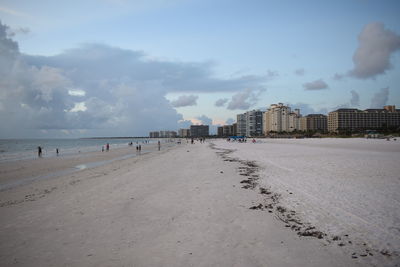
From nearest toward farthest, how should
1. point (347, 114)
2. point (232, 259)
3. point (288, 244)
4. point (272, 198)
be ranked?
point (232, 259) < point (288, 244) < point (272, 198) < point (347, 114)

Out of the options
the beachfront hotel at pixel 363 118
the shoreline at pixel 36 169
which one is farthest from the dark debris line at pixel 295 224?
the beachfront hotel at pixel 363 118

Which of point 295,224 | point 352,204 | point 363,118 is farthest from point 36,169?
point 363,118

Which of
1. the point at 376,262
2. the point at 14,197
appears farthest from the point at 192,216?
the point at 14,197

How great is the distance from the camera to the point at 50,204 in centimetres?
A: 886

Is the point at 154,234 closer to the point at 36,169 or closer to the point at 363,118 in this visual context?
the point at 36,169

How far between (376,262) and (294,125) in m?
211

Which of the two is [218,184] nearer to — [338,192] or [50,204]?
[338,192]

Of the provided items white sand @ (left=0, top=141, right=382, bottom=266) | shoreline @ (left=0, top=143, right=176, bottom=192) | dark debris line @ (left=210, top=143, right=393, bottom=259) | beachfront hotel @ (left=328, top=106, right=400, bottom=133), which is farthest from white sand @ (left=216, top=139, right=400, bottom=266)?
beachfront hotel @ (left=328, top=106, right=400, bottom=133)

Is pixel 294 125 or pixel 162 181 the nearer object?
pixel 162 181

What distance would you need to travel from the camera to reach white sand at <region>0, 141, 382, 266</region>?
14.9 ft

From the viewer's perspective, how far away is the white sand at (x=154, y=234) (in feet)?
14.9

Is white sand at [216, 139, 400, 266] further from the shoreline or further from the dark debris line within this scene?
the shoreline

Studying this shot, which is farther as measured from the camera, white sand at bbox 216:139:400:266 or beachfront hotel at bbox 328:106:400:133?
beachfront hotel at bbox 328:106:400:133

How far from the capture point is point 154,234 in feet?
18.8
